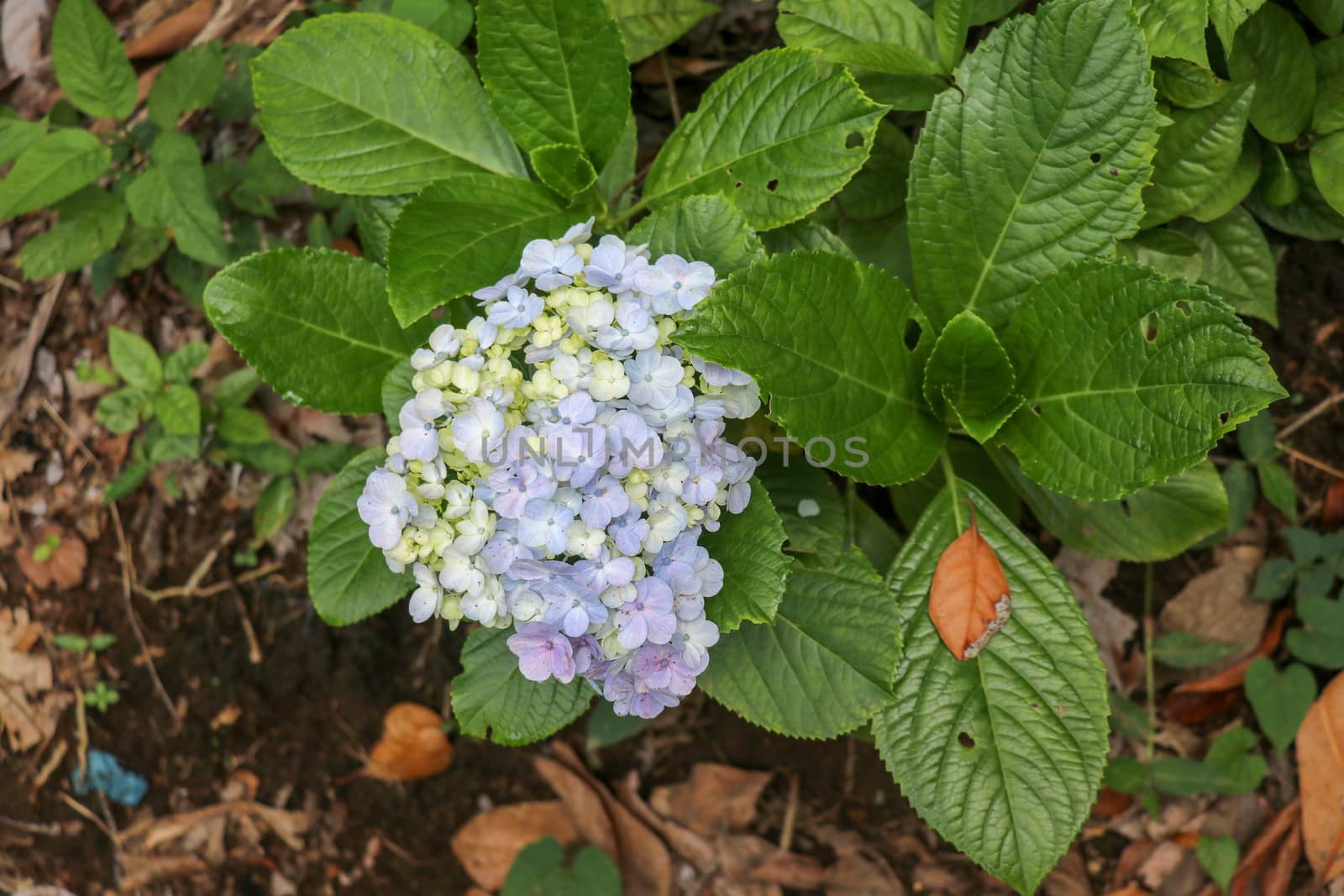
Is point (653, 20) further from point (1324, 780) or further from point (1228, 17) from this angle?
point (1324, 780)

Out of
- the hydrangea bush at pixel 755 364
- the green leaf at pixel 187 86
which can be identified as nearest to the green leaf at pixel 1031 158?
the hydrangea bush at pixel 755 364

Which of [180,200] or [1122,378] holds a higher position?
[180,200]

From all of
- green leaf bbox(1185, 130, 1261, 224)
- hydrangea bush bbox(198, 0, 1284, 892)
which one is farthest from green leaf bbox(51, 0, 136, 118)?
green leaf bbox(1185, 130, 1261, 224)

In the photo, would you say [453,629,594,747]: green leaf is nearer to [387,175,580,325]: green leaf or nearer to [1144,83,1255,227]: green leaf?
[387,175,580,325]: green leaf

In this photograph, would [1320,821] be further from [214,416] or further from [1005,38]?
[214,416]

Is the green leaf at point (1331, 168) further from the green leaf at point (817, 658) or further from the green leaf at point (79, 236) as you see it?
the green leaf at point (79, 236)

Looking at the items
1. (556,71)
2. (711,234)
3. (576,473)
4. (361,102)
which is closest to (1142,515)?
(711,234)
